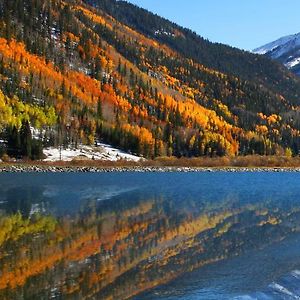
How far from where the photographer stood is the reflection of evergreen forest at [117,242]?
776 inches

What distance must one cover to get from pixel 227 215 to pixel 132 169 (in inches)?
3906

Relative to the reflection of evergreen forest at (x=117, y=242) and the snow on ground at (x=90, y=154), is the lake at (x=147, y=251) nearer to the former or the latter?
the reflection of evergreen forest at (x=117, y=242)

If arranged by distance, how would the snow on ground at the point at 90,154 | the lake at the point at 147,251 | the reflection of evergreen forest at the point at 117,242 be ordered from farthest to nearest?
the snow on ground at the point at 90,154 → the reflection of evergreen forest at the point at 117,242 → the lake at the point at 147,251

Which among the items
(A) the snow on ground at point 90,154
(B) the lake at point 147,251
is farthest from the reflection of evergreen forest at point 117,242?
(A) the snow on ground at point 90,154

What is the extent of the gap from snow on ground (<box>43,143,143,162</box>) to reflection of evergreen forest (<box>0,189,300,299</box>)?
102 m

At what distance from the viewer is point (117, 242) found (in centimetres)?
2808

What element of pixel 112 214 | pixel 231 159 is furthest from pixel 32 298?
pixel 231 159

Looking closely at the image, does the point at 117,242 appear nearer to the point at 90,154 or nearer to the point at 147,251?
the point at 147,251

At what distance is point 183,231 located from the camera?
32656 millimetres

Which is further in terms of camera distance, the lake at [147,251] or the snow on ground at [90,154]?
the snow on ground at [90,154]

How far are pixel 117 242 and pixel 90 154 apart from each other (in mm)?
134016

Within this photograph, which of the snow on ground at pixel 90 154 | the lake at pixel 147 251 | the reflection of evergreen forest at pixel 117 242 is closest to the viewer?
the lake at pixel 147 251

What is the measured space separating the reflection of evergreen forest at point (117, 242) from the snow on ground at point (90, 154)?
101809 millimetres

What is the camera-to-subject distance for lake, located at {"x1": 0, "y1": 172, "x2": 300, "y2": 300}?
19.0 metres
